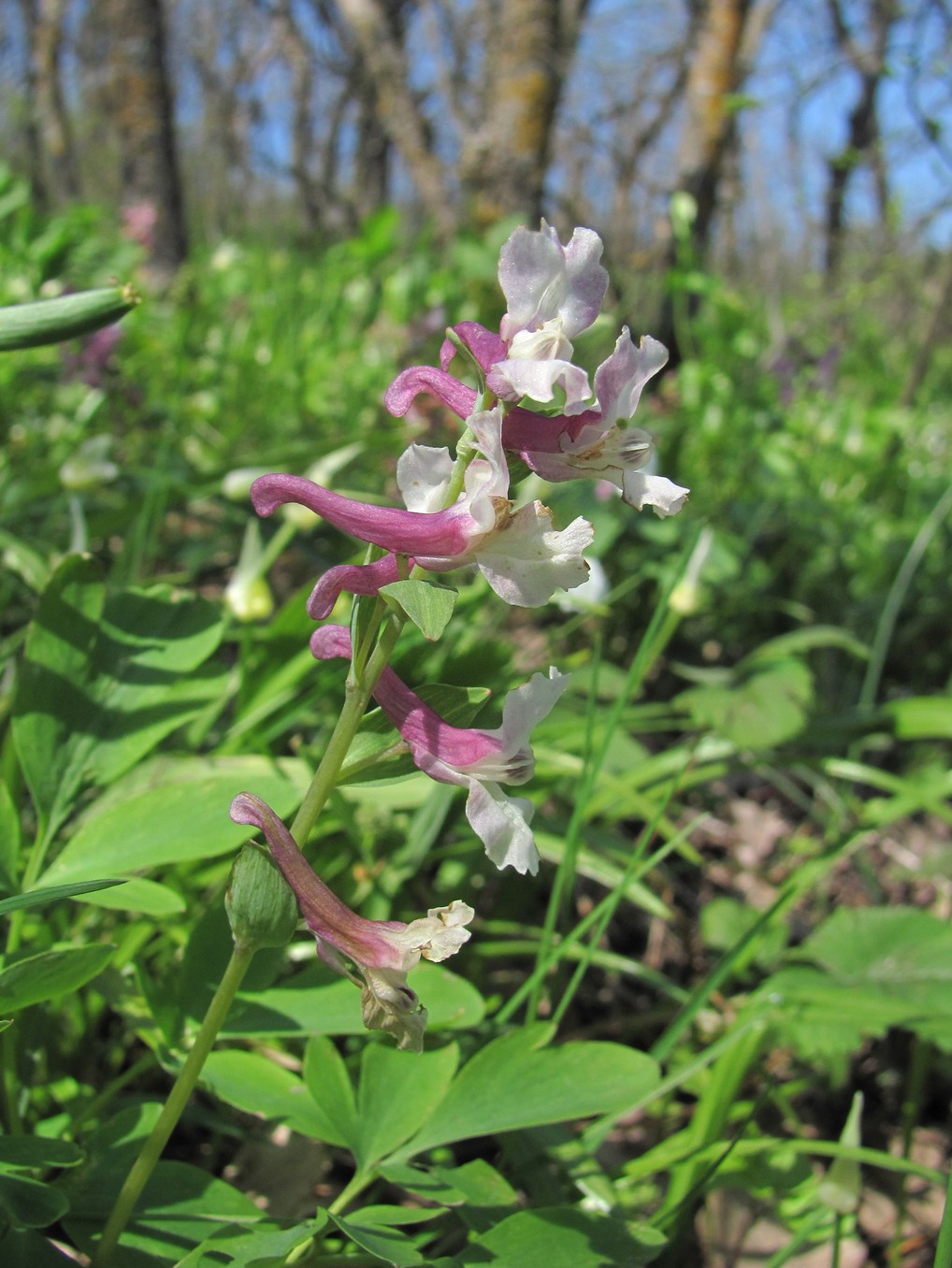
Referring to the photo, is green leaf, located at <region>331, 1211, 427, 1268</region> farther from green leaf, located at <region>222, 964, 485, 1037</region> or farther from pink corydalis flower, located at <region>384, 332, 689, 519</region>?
pink corydalis flower, located at <region>384, 332, 689, 519</region>

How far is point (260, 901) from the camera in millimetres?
486

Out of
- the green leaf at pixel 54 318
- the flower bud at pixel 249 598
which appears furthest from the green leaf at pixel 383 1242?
the flower bud at pixel 249 598

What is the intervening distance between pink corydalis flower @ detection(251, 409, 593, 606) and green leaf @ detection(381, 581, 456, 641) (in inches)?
1.2

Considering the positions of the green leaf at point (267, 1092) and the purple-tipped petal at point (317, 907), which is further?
the green leaf at point (267, 1092)

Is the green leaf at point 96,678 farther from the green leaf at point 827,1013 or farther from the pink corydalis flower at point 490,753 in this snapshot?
the green leaf at point 827,1013

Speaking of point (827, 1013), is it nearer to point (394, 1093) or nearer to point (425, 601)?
point (394, 1093)

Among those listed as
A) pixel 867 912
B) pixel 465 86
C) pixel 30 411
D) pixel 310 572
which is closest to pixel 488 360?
pixel 867 912

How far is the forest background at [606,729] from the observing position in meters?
0.80

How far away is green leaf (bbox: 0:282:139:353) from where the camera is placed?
64 cm

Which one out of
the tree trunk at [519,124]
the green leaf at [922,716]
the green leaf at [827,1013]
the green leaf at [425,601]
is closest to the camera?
the green leaf at [425,601]

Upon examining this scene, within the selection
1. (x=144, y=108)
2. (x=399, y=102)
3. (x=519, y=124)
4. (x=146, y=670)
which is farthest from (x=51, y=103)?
(x=146, y=670)

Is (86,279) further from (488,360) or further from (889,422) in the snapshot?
(889,422)

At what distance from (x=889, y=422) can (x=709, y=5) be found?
1758 mm

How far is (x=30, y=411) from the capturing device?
6.29ft
